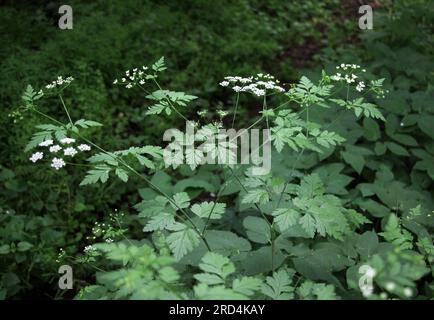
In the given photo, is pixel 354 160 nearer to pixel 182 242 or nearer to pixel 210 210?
pixel 210 210

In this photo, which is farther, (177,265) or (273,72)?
(273,72)

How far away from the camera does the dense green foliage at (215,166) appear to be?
231 centimetres

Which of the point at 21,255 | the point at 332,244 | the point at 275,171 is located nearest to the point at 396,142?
the point at 275,171

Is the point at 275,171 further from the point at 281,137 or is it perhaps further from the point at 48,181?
the point at 48,181

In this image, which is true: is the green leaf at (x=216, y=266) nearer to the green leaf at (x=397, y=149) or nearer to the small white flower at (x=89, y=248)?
the small white flower at (x=89, y=248)

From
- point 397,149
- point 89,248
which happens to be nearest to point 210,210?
point 89,248

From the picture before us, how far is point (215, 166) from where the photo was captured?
432 centimetres

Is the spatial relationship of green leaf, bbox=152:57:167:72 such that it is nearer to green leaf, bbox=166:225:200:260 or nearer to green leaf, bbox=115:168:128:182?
green leaf, bbox=115:168:128:182

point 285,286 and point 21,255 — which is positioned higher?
point 285,286

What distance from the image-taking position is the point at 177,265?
9.07 feet

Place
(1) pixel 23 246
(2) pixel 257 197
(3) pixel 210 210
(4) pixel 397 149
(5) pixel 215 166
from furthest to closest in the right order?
1. (5) pixel 215 166
2. (4) pixel 397 149
3. (1) pixel 23 246
4. (3) pixel 210 210
5. (2) pixel 257 197

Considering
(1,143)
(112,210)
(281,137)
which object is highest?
(281,137)
